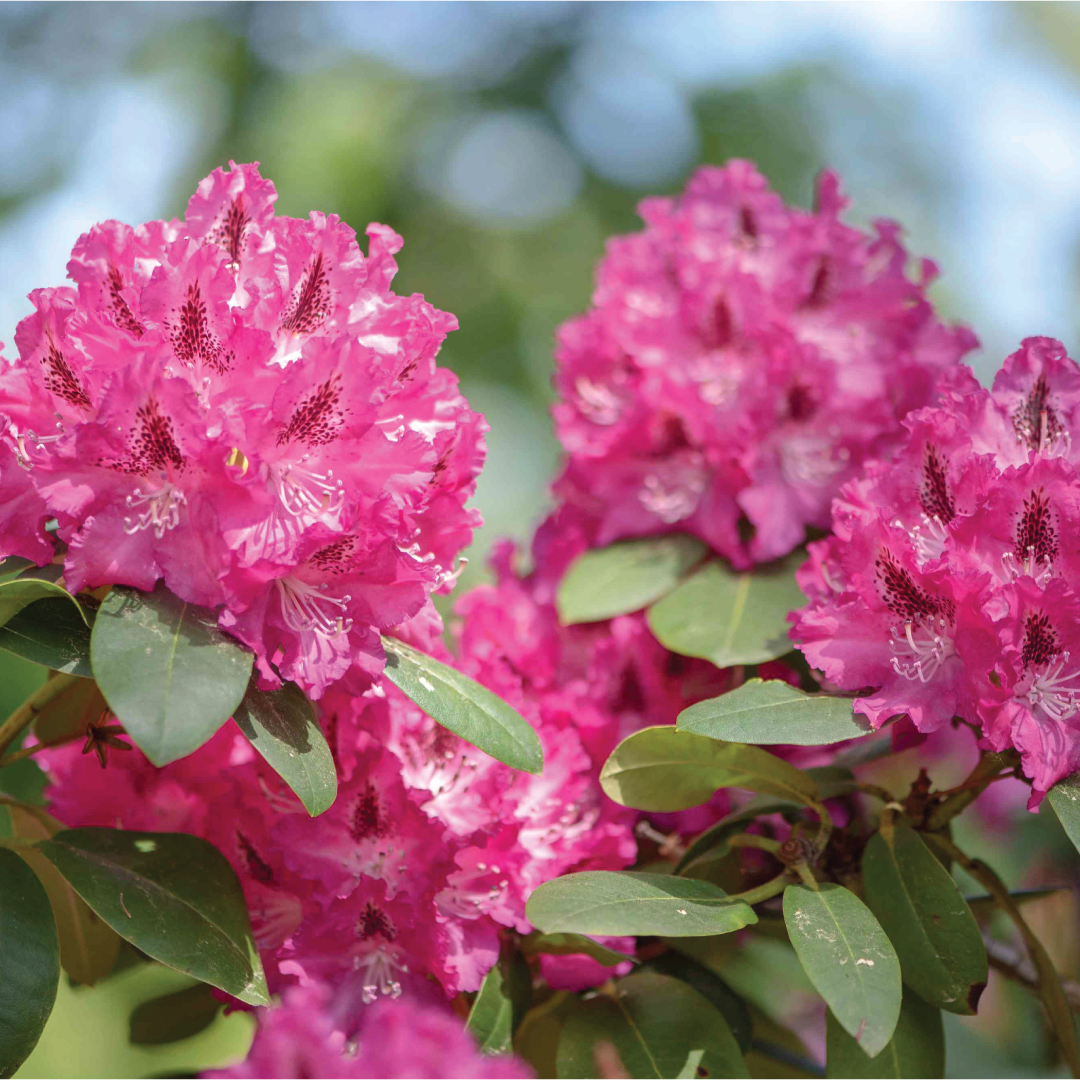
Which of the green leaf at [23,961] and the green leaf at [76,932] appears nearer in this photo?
the green leaf at [23,961]

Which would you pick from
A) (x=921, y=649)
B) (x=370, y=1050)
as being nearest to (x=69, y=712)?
(x=370, y=1050)

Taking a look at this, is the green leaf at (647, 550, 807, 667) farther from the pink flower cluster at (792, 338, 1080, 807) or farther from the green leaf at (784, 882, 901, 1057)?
the green leaf at (784, 882, 901, 1057)

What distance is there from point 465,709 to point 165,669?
7.9 inches

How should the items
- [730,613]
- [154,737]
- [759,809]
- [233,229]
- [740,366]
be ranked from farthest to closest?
1. [740,366]
2. [730,613]
3. [759,809]
4. [233,229]
5. [154,737]

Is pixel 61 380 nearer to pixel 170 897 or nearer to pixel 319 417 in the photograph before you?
pixel 319 417

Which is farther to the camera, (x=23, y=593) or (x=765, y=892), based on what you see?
(x=765, y=892)

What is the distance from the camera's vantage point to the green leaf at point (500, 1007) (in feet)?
2.52

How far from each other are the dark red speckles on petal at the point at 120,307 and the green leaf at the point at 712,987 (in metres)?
0.58

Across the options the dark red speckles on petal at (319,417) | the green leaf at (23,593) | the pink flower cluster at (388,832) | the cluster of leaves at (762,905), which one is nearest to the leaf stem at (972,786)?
the cluster of leaves at (762,905)

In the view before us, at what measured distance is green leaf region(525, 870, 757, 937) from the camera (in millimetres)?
657

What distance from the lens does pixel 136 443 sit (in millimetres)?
663

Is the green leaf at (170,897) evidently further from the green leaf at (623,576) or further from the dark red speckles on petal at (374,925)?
the green leaf at (623,576)

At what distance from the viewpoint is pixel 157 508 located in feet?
2.21

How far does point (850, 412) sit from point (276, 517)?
58 centimetres
